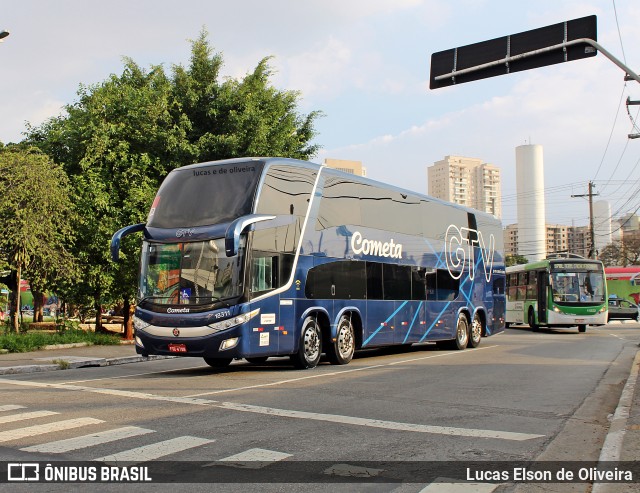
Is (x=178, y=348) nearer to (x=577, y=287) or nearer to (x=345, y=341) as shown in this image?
(x=345, y=341)

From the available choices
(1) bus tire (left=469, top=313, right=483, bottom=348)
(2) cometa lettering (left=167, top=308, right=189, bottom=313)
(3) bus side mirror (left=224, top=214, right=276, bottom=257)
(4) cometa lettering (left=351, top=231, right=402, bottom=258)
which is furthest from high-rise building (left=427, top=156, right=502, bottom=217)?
(2) cometa lettering (left=167, top=308, right=189, bottom=313)

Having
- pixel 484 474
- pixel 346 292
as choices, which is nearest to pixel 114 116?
pixel 346 292

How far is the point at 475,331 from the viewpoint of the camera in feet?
72.4

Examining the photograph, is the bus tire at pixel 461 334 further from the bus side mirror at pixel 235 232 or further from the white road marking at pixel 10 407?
the white road marking at pixel 10 407

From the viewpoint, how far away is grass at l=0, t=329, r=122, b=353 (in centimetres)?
1847

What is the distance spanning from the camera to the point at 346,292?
1552 centimetres

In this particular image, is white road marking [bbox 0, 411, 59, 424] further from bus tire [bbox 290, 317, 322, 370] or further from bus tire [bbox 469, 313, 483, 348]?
bus tire [bbox 469, 313, 483, 348]

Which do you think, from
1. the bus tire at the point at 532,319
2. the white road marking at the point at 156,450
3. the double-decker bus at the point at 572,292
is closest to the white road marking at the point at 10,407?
the white road marking at the point at 156,450

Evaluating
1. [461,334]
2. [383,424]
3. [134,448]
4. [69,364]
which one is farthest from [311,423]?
[461,334]

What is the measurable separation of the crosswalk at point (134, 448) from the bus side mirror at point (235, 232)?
14.0 ft

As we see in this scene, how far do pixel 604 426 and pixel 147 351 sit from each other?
8583mm

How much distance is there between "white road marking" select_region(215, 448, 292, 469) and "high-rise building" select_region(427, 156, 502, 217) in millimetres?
86205

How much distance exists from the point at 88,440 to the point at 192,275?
618 cm

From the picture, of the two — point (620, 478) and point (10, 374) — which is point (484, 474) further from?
point (10, 374)
